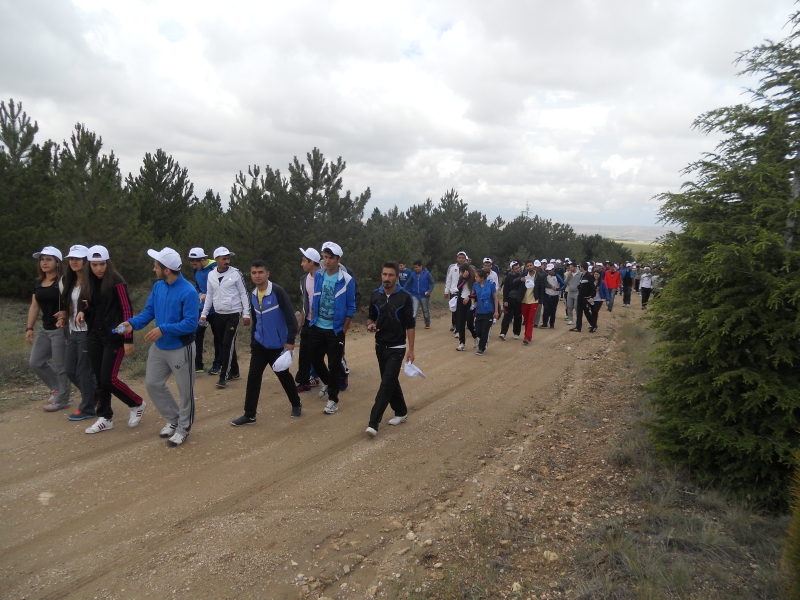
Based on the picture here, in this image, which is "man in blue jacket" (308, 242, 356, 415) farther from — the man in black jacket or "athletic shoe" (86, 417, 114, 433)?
"athletic shoe" (86, 417, 114, 433)

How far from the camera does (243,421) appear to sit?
6.10 metres

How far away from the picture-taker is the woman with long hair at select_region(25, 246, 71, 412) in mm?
6051

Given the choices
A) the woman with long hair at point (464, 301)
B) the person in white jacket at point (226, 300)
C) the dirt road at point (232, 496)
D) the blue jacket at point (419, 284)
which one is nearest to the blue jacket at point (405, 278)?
the blue jacket at point (419, 284)

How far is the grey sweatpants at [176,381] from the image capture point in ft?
17.7

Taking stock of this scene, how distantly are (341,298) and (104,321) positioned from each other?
260 cm

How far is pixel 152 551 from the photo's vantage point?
11.9ft

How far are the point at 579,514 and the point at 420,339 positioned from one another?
8.28 m

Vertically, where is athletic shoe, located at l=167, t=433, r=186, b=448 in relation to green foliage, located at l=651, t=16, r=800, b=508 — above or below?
below

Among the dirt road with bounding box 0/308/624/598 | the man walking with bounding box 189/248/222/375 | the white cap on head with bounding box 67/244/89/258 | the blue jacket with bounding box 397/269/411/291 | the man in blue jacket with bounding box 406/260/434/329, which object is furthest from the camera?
the man in blue jacket with bounding box 406/260/434/329

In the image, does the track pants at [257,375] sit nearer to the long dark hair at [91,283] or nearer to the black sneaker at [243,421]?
the black sneaker at [243,421]

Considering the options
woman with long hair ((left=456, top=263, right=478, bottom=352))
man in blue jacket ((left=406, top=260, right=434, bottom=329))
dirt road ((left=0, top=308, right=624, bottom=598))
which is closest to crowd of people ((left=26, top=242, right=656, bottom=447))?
dirt road ((left=0, top=308, right=624, bottom=598))

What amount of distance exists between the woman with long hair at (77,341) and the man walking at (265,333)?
1.68 metres

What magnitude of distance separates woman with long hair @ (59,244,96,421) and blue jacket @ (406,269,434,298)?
7780 millimetres

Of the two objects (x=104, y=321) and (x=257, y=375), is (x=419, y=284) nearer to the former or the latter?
(x=257, y=375)
